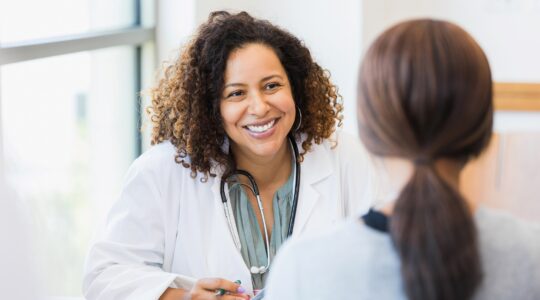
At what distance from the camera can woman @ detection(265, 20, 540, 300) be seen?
1061 mm

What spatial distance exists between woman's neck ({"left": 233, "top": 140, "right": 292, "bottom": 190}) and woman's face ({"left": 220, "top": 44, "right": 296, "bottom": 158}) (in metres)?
0.07

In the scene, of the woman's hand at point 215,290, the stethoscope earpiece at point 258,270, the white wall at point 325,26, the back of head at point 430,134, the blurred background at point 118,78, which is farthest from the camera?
the white wall at point 325,26

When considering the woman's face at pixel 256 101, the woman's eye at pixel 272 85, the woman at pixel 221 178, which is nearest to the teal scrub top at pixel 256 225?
the woman at pixel 221 178

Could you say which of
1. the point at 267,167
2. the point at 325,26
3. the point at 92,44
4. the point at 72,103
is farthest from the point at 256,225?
the point at 325,26

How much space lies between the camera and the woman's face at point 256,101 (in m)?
1.95

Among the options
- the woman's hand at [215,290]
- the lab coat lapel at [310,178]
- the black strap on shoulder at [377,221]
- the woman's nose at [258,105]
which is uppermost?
the black strap on shoulder at [377,221]

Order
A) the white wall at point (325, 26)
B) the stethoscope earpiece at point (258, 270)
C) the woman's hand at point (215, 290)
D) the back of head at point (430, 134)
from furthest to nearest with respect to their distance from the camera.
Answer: the white wall at point (325, 26) < the stethoscope earpiece at point (258, 270) < the woman's hand at point (215, 290) < the back of head at point (430, 134)

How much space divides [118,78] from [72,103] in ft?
1.62

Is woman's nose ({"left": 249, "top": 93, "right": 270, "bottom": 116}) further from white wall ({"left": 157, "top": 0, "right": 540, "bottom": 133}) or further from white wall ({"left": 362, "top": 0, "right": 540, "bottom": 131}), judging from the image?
white wall ({"left": 362, "top": 0, "right": 540, "bottom": 131})

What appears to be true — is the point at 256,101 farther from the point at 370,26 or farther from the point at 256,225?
the point at 370,26

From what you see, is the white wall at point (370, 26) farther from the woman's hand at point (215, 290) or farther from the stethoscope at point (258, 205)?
the woman's hand at point (215, 290)

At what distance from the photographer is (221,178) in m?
1.99

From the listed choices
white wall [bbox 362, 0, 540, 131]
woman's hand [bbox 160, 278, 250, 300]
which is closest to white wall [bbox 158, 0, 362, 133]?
white wall [bbox 362, 0, 540, 131]

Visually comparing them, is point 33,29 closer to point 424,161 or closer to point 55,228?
point 55,228
